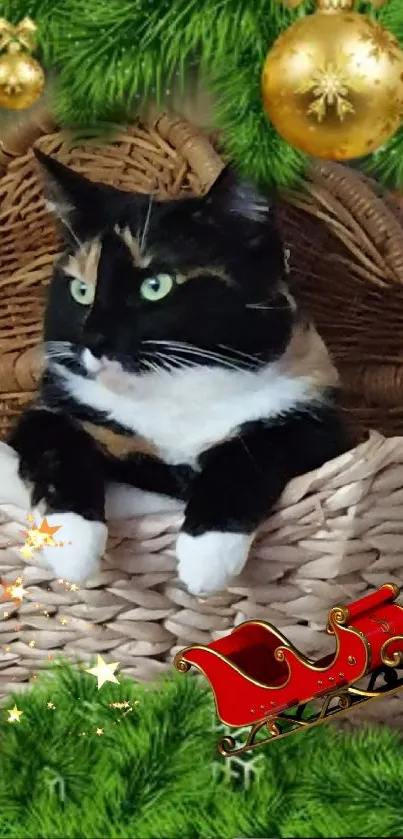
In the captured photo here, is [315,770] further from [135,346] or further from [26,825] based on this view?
[135,346]

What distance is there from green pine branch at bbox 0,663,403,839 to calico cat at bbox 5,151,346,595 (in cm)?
14

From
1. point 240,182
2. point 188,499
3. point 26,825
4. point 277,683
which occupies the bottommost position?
point 26,825

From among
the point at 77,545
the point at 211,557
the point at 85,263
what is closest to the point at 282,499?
the point at 211,557

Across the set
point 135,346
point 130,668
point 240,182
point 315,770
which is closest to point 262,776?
point 315,770

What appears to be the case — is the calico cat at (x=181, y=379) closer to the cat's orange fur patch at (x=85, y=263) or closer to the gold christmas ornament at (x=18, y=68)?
the cat's orange fur patch at (x=85, y=263)

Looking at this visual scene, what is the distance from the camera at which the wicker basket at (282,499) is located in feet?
2.74

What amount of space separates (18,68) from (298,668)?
543mm

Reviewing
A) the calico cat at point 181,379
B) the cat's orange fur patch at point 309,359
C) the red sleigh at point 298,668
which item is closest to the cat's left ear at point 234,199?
the calico cat at point 181,379

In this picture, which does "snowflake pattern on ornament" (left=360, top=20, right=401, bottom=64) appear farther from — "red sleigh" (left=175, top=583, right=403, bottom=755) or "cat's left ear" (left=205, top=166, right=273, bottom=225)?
"red sleigh" (left=175, top=583, right=403, bottom=755)

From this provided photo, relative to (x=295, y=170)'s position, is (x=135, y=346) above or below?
below

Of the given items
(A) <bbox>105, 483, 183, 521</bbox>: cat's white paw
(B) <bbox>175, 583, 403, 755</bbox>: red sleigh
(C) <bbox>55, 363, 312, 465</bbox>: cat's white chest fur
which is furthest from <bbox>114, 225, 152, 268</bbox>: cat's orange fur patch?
Answer: (B) <bbox>175, 583, 403, 755</bbox>: red sleigh

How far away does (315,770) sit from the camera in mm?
848

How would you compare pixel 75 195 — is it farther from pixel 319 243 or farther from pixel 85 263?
pixel 319 243

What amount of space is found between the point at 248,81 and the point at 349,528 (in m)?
0.41
